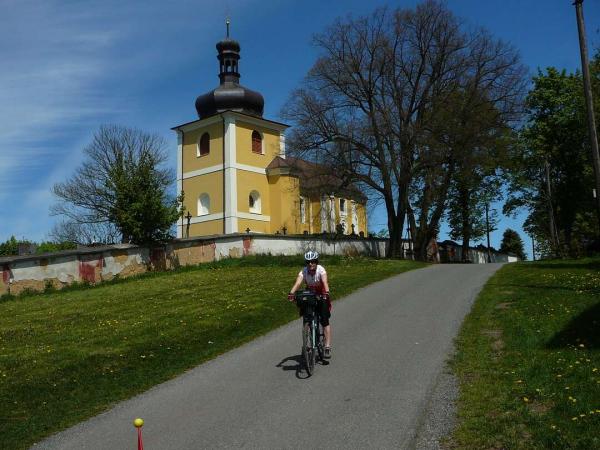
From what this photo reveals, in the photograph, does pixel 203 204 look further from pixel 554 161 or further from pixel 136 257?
pixel 554 161

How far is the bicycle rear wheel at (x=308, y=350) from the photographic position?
363 inches

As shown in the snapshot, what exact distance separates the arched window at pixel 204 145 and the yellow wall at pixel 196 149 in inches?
10.8

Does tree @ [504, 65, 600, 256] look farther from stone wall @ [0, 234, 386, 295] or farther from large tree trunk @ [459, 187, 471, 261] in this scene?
stone wall @ [0, 234, 386, 295]

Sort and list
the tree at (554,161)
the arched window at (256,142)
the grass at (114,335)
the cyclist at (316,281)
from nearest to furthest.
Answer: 1. the grass at (114,335)
2. the cyclist at (316,281)
3. the tree at (554,161)
4. the arched window at (256,142)

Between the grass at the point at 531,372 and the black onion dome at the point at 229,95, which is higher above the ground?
the black onion dome at the point at 229,95

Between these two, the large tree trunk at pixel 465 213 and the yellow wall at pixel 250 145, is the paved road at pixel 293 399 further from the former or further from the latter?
the yellow wall at pixel 250 145

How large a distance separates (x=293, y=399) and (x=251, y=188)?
40484 mm

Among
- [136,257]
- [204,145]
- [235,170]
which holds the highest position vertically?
[204,145]

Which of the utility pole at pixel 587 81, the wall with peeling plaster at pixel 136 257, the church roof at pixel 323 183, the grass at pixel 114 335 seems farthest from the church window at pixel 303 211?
the utility pole at pixel 587 81

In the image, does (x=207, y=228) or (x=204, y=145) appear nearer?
(x=207, y=228)

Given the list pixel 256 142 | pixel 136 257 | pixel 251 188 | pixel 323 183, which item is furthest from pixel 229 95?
pixel 136 257

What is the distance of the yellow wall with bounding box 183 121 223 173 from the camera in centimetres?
4800

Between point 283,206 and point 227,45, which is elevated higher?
point 227,45

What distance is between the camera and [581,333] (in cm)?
1028
